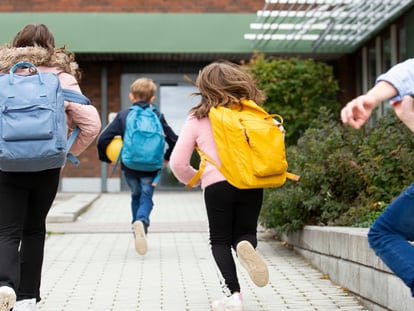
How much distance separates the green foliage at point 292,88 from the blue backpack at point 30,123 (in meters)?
10.8

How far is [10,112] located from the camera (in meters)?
4.49

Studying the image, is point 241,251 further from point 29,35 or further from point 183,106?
point 183,106

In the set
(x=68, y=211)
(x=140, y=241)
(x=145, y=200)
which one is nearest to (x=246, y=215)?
(x=140, y=241)

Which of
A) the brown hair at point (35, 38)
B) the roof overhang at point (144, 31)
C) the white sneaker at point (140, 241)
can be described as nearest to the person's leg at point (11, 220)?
the brown hair at point (35, 38)

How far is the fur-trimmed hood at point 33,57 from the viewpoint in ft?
15.6

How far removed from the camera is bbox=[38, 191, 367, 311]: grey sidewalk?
5.89m

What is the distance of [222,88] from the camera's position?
17.7ft

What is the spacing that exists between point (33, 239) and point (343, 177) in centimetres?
370

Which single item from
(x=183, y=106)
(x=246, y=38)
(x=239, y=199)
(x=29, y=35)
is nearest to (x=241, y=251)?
(x=239, y=199)

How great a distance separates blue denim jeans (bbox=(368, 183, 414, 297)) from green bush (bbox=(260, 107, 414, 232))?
3.52 m

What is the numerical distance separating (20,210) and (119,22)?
14485mm

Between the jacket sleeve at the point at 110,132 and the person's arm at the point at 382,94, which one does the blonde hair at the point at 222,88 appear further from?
the jacket sleeve at the point at 110,132

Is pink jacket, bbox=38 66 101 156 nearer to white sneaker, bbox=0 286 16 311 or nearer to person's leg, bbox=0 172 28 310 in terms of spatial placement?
person's leg, bbox=0 172 28 310

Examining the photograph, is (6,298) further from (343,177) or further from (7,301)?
(343,177)
